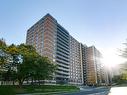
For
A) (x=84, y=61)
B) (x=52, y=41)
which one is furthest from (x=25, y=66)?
(x=84, y=61)

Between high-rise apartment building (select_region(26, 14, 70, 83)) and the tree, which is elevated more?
high-rise apartment building (select_region(26, 14, 70, 83))

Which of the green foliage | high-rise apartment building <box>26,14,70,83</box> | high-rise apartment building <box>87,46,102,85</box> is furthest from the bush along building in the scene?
the green foliage

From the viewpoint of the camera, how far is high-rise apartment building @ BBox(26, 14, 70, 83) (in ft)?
346

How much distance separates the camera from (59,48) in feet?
387

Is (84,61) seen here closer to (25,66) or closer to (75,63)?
(75,63)

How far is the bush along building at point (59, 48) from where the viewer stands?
10650cm

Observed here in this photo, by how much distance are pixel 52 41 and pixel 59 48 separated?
35.8 ft

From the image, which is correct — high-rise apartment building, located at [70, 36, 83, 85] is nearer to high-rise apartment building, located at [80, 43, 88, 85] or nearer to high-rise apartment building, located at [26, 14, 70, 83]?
high-rise apartment building, located at [80, 43, 88, 85]

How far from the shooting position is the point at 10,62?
169 feet

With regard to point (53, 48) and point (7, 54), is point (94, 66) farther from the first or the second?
point (7, 54)

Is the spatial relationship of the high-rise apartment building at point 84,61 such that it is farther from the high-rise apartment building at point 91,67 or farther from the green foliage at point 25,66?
the green foliage at point 25,66

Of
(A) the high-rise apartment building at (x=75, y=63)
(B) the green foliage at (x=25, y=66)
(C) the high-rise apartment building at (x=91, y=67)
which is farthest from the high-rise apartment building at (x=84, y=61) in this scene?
(B) the green foliage at (x=25, y=66)

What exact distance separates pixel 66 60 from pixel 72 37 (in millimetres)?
32824

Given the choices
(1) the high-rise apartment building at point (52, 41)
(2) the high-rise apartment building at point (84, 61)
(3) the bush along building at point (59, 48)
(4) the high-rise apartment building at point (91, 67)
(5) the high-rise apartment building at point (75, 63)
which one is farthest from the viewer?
(4) the high-rise apartment building at point (91, 67)
